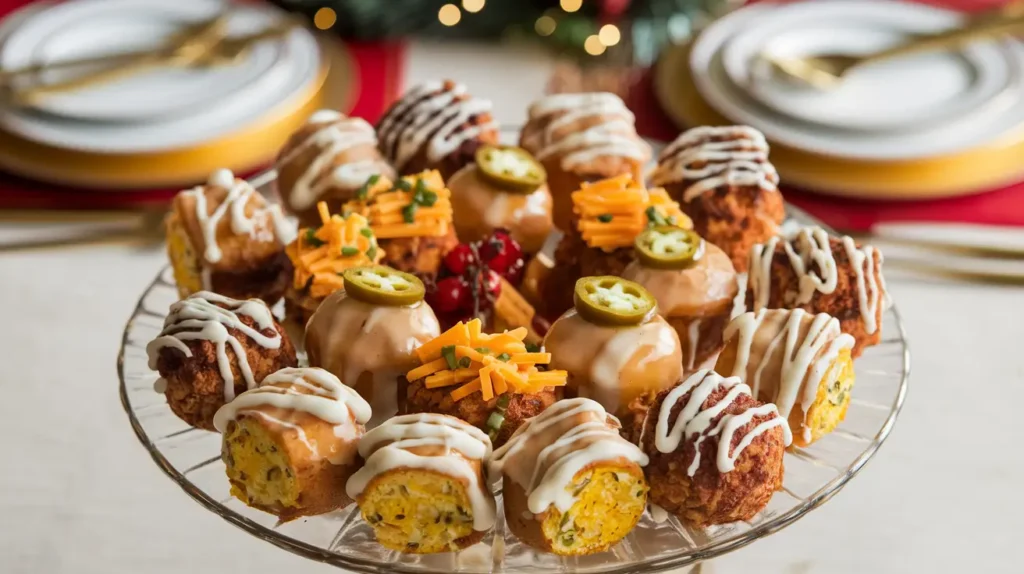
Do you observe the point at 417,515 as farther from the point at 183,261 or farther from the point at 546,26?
the point at 546,26

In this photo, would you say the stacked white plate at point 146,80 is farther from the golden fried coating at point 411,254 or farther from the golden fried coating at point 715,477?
the golden fried coating at point 715,477

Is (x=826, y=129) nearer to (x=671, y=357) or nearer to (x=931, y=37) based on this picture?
(x=931, y=37)

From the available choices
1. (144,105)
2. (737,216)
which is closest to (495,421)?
(737,216)

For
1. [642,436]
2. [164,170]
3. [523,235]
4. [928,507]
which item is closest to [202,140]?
[164,170]

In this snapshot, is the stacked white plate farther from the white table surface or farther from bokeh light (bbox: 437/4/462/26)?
bokeh light (bbox: 437/4/462/26)

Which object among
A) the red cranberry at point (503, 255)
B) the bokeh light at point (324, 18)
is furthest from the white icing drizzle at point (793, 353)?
the bokeh light at point (324, 18)

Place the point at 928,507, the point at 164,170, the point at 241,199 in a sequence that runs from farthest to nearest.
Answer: the point at 164,170
the point at 928,507
the point at 241,199
